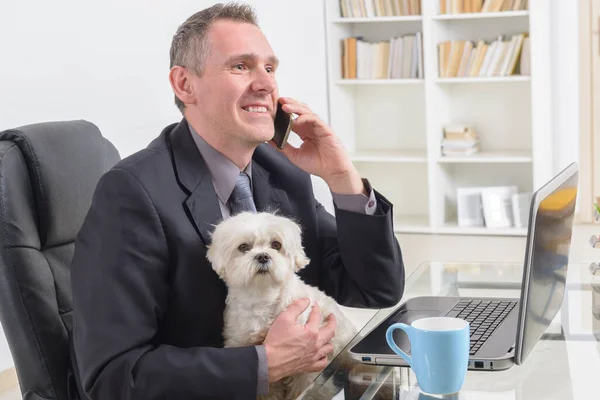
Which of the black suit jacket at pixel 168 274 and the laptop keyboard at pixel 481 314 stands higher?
the black suit jacket at pixel 168 274

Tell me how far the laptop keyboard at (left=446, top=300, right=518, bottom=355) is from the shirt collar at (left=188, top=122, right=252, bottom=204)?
1.68ft

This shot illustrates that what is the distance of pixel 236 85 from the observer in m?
1.62

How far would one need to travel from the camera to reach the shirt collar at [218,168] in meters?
1.66

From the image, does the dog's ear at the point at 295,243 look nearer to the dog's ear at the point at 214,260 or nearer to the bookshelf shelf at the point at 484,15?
the dog's ear at the point at 214,260

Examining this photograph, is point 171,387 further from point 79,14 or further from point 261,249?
point 79,14

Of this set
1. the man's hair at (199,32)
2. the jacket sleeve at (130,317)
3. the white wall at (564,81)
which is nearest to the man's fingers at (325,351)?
the jacket sleeve at (130,317)

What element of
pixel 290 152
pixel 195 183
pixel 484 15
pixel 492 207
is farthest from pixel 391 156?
pixel 195 183

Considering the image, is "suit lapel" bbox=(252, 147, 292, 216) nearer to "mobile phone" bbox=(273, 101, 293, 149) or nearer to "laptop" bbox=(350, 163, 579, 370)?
"mobile phone" bbox=(273, 101, 293, 149)

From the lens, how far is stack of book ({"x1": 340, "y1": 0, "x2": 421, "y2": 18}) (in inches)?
191

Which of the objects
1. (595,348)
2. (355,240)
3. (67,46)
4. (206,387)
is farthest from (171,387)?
(67,46)

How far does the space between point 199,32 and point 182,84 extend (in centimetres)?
11

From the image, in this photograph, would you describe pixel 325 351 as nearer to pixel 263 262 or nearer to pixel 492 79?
pixel 263 262

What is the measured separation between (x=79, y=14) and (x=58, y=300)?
195 cm

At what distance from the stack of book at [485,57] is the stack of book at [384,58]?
0.50ft
